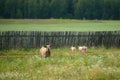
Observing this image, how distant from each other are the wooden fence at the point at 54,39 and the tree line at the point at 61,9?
47326 mm

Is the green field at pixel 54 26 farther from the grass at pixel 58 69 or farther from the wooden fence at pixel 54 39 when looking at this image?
the grass at pixel 58 69

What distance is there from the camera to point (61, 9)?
83750mm

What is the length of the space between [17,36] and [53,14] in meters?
57.9

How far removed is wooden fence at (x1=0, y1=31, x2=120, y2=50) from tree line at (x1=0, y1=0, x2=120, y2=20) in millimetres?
47326

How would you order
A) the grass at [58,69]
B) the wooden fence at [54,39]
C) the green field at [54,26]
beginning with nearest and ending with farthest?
the grass at [58,69], the wooden fence at [54,39], the green field at [54,26]

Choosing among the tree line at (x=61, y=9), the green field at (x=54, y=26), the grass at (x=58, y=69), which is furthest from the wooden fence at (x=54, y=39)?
the tree line at (x=61, y=9)

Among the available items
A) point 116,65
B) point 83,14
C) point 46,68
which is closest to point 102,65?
point 116,65

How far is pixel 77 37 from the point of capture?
2484 cm

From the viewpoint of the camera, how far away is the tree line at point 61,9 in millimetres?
77156

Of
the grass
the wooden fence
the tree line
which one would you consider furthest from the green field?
the grass

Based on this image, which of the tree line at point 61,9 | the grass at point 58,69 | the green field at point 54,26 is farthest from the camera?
the tree line at point 61,9

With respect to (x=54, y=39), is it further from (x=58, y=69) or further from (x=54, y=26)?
(x=54, y=26)

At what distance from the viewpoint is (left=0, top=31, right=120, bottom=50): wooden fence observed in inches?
924

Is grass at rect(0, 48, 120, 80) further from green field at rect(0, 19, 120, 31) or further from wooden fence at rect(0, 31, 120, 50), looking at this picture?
green field at rect(0, 19, 120, 31)
